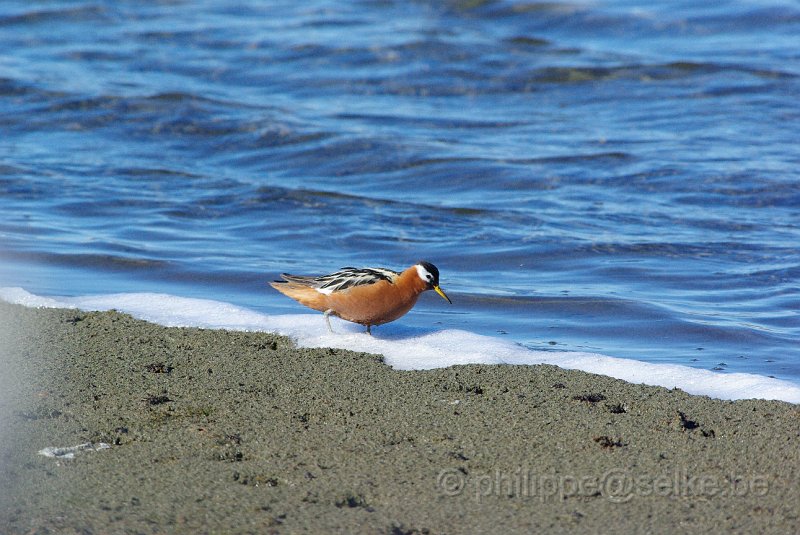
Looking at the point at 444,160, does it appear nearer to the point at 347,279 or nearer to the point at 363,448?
the point at 347,279

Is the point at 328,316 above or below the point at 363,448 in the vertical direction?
above

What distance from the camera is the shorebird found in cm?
640

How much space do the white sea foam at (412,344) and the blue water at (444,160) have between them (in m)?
0.51

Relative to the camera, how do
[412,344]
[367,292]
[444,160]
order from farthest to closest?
[444,160], [367,292], [412,344]

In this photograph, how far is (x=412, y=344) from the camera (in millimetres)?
6246

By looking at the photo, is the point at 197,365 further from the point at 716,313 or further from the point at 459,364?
the point at 716,313

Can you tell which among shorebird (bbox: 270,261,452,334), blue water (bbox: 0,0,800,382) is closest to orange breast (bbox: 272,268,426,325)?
shorebird (bbox: 270,261,452,334)

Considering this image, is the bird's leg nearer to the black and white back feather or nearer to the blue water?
the black and white back feather

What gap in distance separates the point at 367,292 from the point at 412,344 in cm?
45

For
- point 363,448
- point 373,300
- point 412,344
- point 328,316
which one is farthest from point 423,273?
point 363,448

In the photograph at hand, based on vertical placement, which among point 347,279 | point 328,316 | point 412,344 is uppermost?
point 347,279

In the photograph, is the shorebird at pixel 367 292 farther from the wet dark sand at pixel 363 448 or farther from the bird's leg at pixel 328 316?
the wet dark sand at pixel 363 448

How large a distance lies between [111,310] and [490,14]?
15455 mm

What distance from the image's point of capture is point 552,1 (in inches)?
810
